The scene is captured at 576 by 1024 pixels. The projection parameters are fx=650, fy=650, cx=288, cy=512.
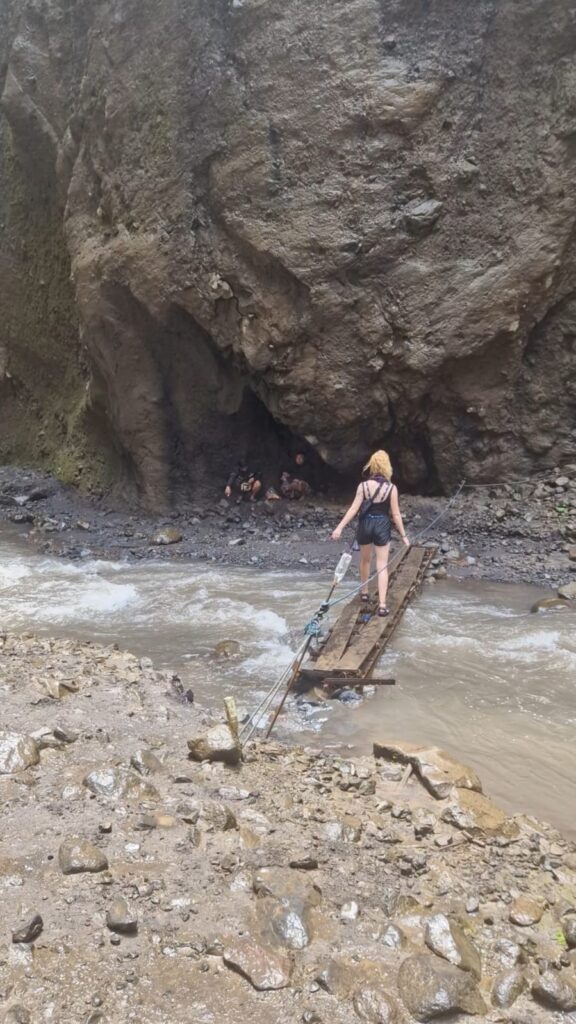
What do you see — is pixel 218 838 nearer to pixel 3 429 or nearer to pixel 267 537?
pixel 267 537

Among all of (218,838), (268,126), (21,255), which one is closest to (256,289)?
(268,126)

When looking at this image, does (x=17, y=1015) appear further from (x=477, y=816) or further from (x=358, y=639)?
(x=358, y=639)

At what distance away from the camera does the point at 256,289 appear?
403 inches

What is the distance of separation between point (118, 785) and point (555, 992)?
1.85 m

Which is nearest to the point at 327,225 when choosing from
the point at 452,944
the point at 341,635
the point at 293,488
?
the point at 293,488

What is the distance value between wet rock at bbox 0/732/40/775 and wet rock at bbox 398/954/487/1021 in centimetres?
188

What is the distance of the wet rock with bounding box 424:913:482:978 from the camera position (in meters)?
2.16

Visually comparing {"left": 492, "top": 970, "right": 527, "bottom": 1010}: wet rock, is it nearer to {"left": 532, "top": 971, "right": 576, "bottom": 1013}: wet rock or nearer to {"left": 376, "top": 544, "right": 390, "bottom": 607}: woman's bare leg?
{"left": 532, "top": 971, "right": 576, "bottom": 1013}: wet rock

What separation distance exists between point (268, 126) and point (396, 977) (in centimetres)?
1043

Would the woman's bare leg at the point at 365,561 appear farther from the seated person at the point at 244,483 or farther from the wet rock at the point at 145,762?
the seated person at the point at 244,483

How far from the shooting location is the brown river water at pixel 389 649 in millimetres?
4418

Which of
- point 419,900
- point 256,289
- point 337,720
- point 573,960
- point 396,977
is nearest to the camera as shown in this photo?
point 396,977

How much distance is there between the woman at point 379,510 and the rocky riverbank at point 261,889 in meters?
2.88

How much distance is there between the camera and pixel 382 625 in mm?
6309
